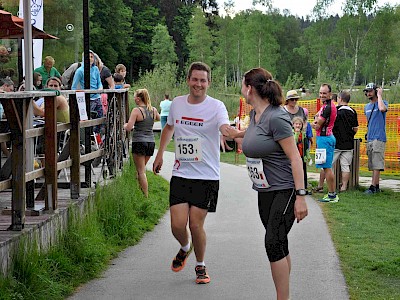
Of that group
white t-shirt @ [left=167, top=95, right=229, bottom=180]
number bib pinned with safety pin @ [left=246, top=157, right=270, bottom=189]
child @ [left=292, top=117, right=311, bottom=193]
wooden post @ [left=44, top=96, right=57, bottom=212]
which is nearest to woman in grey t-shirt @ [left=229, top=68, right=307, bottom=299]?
number bib pinned with safety pin @ [left=246, top=157, right=270, bottom=189]

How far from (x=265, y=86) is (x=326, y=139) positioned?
305 inches

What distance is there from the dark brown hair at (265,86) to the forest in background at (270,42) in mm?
40119

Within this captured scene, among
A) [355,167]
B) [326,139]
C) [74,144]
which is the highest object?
[74,144]

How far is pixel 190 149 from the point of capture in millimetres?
7461

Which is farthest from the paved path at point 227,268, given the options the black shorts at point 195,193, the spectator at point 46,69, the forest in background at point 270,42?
the forest in background at point 270,42

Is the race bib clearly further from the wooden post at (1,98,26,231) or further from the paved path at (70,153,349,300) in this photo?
the wooden post at (1,98,26,231)

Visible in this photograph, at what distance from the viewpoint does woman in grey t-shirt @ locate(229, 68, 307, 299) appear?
6199 millimetres

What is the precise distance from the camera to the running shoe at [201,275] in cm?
752

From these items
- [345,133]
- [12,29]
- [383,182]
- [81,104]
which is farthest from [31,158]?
[383,182]

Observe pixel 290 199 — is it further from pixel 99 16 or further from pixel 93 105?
pixel 99 16

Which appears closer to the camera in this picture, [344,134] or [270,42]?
[344,134]

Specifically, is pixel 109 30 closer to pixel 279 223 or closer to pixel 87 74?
pixel 87 74

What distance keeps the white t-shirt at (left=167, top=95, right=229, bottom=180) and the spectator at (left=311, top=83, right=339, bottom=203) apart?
6432 millimetres

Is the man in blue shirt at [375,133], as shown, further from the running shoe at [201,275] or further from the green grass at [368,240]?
the running shoe at [201,275]
